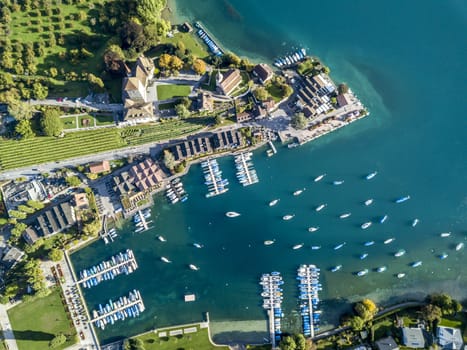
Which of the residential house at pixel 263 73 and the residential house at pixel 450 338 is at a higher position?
the residential house at pixel 263 73

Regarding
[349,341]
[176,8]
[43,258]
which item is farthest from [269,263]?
[176,8]

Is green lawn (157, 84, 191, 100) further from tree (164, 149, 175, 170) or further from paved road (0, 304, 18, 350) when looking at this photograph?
paved road (0, 304, 18, 350)

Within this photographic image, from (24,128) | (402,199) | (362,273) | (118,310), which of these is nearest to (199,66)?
(24,128)

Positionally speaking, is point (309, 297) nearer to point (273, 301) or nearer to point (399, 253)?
point (273, 301)

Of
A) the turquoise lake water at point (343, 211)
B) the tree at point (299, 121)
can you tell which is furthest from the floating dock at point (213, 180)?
the tree at point (299, 121)

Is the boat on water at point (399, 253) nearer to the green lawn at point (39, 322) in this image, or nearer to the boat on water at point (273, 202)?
the boat on water at point (273, 202)

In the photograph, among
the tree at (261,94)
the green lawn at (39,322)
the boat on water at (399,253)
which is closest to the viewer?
the green lawn at (39,322)

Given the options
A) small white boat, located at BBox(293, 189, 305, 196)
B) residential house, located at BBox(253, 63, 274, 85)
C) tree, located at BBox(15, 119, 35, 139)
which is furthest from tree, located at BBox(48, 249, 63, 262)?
residential house, located at BBox(253, 63, 274, 85)
